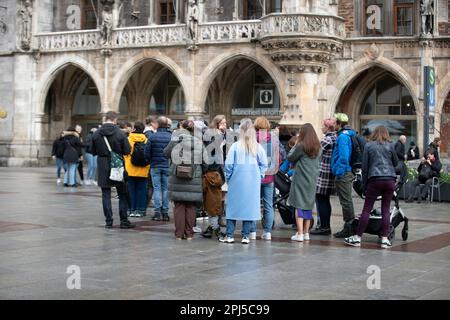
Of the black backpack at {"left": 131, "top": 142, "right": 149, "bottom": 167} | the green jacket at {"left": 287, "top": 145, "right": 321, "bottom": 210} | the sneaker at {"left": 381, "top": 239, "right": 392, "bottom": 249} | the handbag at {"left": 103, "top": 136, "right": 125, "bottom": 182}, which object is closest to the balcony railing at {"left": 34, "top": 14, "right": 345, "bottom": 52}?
the black backpack at {"left": 131, "top": 142, "right": 149, "bottom": 167}

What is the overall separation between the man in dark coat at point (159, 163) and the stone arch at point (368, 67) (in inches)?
637

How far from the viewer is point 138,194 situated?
1484cm

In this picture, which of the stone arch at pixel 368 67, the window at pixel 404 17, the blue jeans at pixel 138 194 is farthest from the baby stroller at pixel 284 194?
the window at pixel 404 17

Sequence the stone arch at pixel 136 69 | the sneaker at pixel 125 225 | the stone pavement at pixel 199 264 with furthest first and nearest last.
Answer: the stone arch at pixel 136 69
the sneaker at pixel 125 225
the stone pavement at pixel 199 264

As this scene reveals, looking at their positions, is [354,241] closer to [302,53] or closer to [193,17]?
[302,53]

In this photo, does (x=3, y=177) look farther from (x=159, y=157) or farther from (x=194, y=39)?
(x=159, y=157)

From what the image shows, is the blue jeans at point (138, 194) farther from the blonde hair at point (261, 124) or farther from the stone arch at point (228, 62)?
the stone arch at point (228, 62)

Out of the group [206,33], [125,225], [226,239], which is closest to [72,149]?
[206,33]

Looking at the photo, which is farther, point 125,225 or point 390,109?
point 390,109

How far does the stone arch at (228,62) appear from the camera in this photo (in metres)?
29.1

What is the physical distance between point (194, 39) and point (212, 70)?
1.44 m

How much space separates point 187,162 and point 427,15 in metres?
18.8

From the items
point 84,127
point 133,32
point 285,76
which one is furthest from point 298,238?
point 84,127

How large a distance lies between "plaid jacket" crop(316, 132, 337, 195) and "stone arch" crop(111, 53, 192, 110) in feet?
63.9
